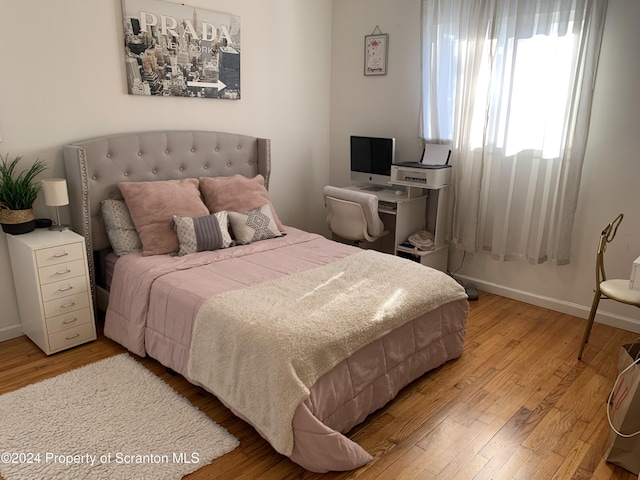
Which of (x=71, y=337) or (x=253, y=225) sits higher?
(x=253, y=225)

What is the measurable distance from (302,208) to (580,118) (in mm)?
2408

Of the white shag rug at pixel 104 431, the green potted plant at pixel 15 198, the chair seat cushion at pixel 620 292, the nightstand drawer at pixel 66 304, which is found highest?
Answer: the green potted plant at pixel 15 198

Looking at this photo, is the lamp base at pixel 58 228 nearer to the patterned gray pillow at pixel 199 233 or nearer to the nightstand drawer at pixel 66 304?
the nightstand drawer at pixel 66 304

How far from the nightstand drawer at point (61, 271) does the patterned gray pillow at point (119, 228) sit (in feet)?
0.87

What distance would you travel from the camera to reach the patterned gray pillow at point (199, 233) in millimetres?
2885

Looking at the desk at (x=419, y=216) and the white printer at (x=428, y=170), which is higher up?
the white printer at (x=428, y=170)

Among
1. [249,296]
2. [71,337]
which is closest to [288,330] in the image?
[249,296]

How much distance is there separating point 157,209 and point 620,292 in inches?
109

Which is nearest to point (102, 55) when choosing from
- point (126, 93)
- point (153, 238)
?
point (126, 93)

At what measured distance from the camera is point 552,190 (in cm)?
323

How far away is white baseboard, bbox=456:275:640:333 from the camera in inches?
124

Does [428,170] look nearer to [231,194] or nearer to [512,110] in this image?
[512,110]

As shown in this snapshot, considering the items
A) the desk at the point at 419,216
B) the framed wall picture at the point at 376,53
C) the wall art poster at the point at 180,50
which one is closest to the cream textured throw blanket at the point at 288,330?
the desk at the point at 419,216

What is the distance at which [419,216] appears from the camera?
3885mm
